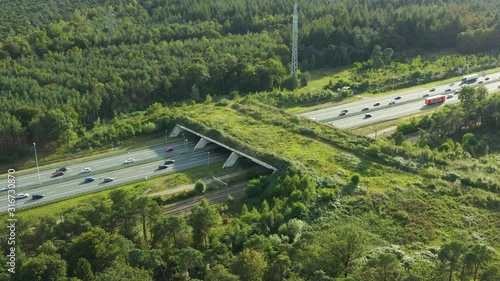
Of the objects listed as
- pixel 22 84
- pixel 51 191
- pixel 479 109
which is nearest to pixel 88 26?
pixel 22 84

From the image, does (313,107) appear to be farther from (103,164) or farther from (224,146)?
(103,164)

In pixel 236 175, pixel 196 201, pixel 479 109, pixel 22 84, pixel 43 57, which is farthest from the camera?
pixel 43 57

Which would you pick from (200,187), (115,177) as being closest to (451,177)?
(200,187)

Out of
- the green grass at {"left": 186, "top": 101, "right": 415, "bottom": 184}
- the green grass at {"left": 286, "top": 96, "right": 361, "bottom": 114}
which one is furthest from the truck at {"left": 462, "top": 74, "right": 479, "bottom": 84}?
the green grass at {"left": 186, "top": 101, "right": 415, "bottom": 184}

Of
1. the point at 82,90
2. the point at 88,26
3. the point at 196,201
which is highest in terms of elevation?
the point at 88,26

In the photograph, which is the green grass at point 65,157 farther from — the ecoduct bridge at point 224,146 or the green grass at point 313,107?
the green grass at point 313,107

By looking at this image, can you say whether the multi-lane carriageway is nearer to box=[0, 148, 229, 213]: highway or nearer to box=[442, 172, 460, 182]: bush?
box=[0, 148, 229, 213]: highway

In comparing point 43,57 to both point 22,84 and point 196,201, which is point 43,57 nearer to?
point 22,84

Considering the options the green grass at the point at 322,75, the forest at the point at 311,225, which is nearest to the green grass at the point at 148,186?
the forest at the point at 311,225
